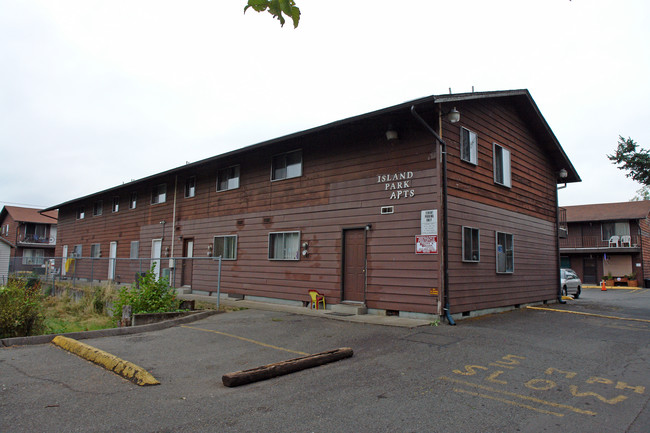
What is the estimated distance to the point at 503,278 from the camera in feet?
40.3

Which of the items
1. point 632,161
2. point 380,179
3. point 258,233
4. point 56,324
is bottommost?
point 56,324

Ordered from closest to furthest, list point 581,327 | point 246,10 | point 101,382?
point 246,10 < point 101,382 < point 581,327

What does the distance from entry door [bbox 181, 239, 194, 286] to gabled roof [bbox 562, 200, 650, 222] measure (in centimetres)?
3193

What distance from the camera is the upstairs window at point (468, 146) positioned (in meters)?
11.0

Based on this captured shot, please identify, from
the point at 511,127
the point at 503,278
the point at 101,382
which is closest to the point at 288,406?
the point at 101,382

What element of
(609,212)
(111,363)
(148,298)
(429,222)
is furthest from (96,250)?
(609,212)

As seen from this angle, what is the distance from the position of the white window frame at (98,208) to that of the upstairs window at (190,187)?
359 inches

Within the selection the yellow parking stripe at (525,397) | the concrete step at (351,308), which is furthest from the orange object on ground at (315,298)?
the yellow parking stripe at (525,397)

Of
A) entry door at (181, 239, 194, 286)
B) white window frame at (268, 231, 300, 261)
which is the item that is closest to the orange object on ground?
white window frame at (268, 231, 300, 261)

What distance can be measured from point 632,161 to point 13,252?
52243mm

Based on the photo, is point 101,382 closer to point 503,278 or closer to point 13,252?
point 503,278

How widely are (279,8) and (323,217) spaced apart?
9.51m

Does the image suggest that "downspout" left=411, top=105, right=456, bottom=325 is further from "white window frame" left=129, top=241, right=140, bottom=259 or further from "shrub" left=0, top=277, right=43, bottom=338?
"white window frame" left=129, top=241, right=140, bottom=259

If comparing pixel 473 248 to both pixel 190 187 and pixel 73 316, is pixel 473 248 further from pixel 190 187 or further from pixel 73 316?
pixel 190 187
